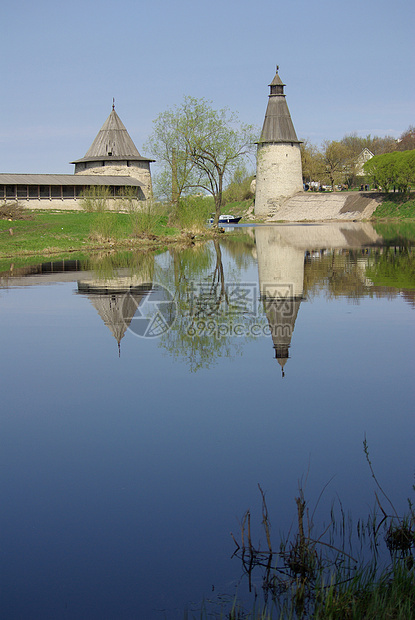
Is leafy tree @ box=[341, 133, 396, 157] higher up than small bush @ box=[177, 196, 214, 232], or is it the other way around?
leafy tree @ box=[341, 133, 396, 157]

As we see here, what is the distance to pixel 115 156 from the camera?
5784 cm

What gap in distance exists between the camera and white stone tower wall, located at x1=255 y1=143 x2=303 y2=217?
230 ft

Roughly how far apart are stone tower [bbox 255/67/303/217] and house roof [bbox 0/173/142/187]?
657 inches

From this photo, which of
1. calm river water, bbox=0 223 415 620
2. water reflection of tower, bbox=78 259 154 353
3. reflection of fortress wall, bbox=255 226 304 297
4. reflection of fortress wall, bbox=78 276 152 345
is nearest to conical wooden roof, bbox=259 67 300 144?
reflection of fortress wall, bbox=255 226 304 297

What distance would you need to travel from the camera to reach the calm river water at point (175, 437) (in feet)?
12.0

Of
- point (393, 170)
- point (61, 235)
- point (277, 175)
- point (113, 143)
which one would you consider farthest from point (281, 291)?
point (277, 175)

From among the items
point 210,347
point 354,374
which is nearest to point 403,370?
point 354,374

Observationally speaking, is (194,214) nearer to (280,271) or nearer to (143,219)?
(143,219)

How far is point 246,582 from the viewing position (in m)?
3.54

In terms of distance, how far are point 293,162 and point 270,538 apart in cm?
6943

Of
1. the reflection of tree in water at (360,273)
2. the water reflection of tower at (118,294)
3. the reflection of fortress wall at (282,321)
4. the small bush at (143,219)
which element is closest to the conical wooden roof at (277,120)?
the small bush at (143,219)

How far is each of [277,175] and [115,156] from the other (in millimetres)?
19858

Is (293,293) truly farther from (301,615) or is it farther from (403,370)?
(301,615)

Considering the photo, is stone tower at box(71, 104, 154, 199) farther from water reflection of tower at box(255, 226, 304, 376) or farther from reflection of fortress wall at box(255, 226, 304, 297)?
water reflection of tower at box(255, 226, 304, 376)
